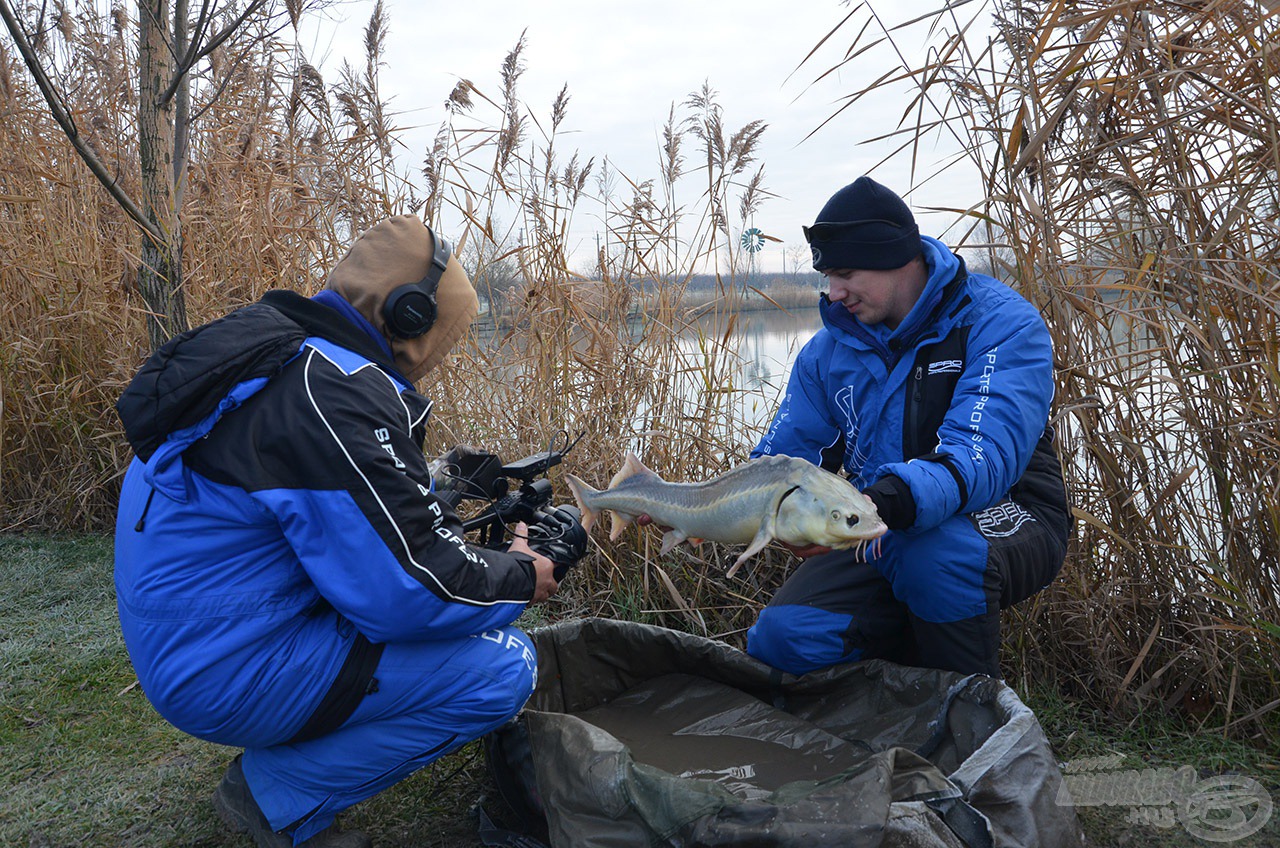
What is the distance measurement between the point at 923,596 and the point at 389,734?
1.52 meters

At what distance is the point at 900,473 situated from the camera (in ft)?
8.10

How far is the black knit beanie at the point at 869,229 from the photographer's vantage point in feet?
9.41

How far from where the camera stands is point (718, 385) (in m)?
4.21

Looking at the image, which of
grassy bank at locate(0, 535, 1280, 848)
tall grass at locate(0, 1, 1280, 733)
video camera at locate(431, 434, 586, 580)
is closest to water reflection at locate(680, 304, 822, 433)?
tall grass at locate(0, 1, 1280, 733)

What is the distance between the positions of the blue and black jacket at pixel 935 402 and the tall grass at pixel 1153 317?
0.95ft

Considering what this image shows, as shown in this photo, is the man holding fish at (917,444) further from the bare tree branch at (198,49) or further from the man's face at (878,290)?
the bare tree branch at (198,49)

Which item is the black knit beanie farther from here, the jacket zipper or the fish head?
the fish head

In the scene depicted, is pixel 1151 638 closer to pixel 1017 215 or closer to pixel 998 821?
pixel 998 821

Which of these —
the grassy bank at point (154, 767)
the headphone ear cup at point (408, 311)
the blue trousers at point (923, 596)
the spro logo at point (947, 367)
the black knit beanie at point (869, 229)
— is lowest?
the grassy bank at point (154, 767)

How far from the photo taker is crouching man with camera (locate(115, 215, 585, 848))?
2.02 metres

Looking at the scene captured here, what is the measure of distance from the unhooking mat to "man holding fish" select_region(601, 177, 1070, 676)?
16 centimetres

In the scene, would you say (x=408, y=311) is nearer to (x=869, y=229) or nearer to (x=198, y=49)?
(x=869, y=229)

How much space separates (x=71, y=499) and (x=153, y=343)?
1726mm

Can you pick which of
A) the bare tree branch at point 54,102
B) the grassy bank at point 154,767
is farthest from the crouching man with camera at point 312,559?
the bare tree branch at point 54,102
